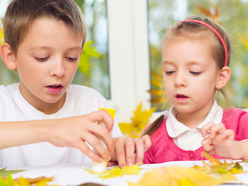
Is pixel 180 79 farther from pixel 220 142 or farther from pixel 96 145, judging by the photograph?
pixel 96 145

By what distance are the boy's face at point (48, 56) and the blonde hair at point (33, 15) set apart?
0.06 feet

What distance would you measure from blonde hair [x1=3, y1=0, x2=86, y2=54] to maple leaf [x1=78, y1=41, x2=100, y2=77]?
0.61 meters

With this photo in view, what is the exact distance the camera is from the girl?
3.45 feet

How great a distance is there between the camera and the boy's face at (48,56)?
93 cm

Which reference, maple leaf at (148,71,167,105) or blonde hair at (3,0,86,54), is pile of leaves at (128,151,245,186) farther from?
maple leaf at (148,71,167,105)

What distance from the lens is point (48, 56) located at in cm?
93

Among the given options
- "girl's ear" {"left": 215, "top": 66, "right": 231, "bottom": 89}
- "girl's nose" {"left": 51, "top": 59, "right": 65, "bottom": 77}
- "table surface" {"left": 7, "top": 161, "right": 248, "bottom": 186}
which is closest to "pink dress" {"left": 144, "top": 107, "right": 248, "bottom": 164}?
"girl's ear" {"left": 215, "top": 66, "right": 231, "bottom": 89}

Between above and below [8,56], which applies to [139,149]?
below

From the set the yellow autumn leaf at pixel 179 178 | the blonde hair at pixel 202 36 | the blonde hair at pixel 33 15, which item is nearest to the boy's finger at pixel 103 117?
the yellow autumn leaf at pixel 179 178

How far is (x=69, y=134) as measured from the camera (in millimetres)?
699

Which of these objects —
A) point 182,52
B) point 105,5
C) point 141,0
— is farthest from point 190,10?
point 182,52

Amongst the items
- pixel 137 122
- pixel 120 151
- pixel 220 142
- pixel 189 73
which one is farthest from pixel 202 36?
pixel 137 122

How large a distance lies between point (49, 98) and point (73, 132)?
323 millimetres

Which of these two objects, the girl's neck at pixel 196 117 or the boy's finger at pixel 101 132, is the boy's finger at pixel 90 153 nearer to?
the boy's finger at pixel 101 132
